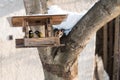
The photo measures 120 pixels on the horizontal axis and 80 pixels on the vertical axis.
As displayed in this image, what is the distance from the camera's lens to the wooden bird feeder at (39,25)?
290 cm

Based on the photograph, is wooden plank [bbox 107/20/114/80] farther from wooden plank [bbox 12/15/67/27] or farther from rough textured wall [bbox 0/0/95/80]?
wooden plank [bbox 12/15/67/27]

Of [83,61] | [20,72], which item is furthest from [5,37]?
[83,61]

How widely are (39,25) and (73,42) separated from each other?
36 cm

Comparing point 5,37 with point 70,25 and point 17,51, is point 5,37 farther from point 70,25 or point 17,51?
point 70,25

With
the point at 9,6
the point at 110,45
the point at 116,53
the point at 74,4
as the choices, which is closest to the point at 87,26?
the point at 9,6

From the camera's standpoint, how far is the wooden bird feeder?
290 centimetres

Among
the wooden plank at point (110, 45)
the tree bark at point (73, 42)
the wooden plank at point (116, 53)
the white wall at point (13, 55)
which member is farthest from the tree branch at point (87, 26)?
the wooden plank at point (110, 45)

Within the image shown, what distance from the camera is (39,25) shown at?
10.3 feet

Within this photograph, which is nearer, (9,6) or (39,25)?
(39,25)

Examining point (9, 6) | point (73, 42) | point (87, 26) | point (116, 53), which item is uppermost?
point (9, 6)

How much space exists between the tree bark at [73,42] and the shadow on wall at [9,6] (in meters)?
1.61

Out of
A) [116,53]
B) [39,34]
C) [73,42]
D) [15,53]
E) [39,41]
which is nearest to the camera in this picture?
[39,41]

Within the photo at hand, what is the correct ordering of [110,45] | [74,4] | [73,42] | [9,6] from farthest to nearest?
1. [110,45]
2. [74,4]
3. [9,6]
4. [73,42]

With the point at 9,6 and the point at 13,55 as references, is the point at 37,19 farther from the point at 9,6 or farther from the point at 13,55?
the point at 13,55
